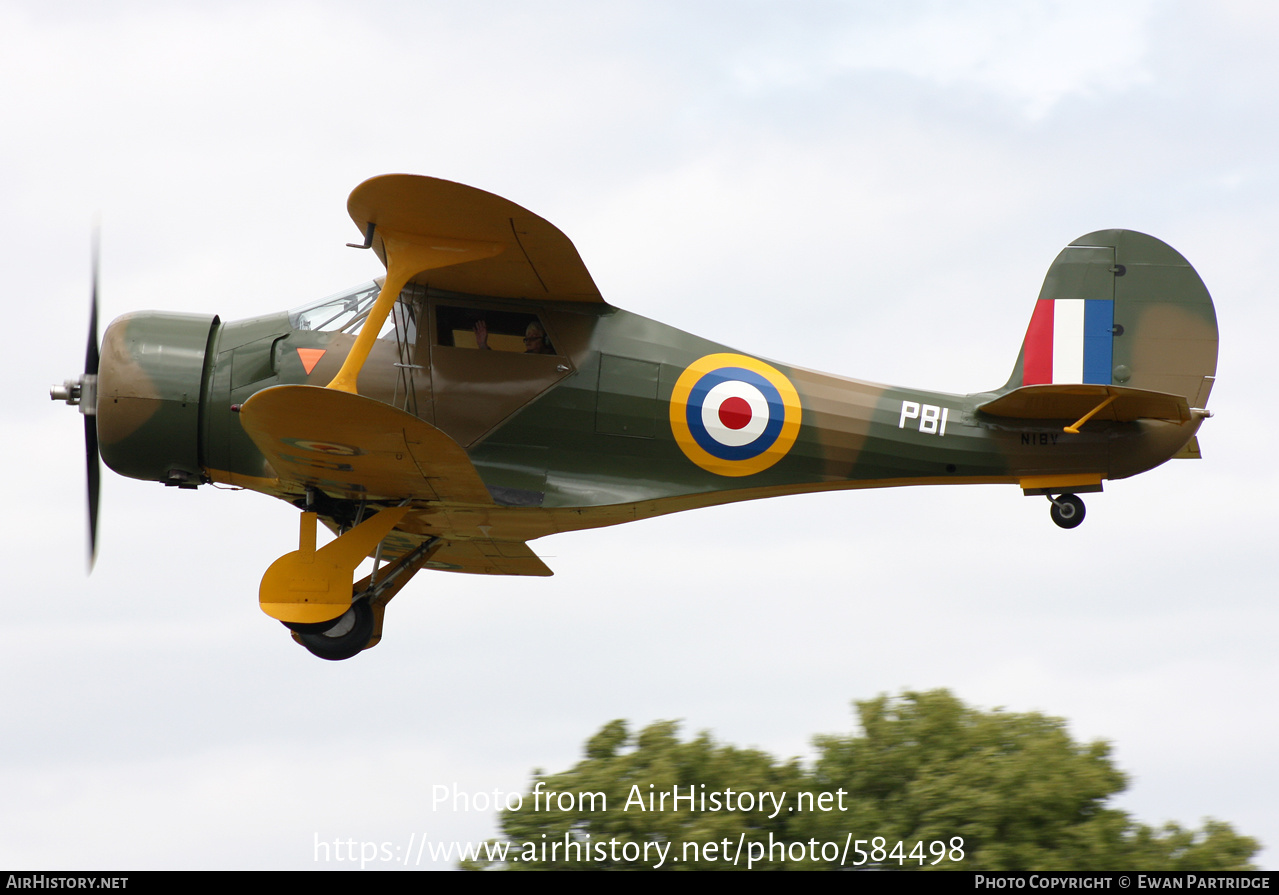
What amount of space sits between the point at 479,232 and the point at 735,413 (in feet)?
7.19

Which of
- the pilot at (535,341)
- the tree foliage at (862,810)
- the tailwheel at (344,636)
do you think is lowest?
the tree foliage at (862,810)

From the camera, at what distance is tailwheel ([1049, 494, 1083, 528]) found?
30.2ft

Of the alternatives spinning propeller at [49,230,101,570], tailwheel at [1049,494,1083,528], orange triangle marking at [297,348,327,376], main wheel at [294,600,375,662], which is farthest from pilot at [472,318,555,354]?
tailwheel at [1049,494,1083,528]

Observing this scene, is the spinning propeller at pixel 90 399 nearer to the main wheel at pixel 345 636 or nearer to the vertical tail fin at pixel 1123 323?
the main wheel at pixel 345 636

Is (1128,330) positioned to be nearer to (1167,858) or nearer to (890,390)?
(890,390)

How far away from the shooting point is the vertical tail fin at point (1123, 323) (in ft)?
30.8

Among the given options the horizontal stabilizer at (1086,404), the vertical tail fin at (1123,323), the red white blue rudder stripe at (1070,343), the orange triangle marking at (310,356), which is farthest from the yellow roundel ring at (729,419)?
the orange triangle marking at (310,356)

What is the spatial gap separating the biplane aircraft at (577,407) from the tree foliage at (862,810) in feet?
5.92

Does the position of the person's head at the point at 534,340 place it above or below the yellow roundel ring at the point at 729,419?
above

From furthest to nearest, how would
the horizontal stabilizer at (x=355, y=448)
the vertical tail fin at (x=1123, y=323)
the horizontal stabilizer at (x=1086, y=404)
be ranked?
the vertical tail fin at (x=1123, y=323) → the horizontal stabilizer at (x=1086, y=404) → the horizontal stabilizer at (x=355, y=448)

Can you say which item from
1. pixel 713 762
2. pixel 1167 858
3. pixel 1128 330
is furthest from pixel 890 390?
pixel 1167 858

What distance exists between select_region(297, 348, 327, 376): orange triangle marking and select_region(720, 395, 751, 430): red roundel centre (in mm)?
2782

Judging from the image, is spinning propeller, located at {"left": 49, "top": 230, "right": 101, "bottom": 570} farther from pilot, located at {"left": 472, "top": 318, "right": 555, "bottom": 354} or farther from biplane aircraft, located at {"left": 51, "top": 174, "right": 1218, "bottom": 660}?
pilot, located at {"left": 472, "top": 318, "right": 555, "bottom": 354}
